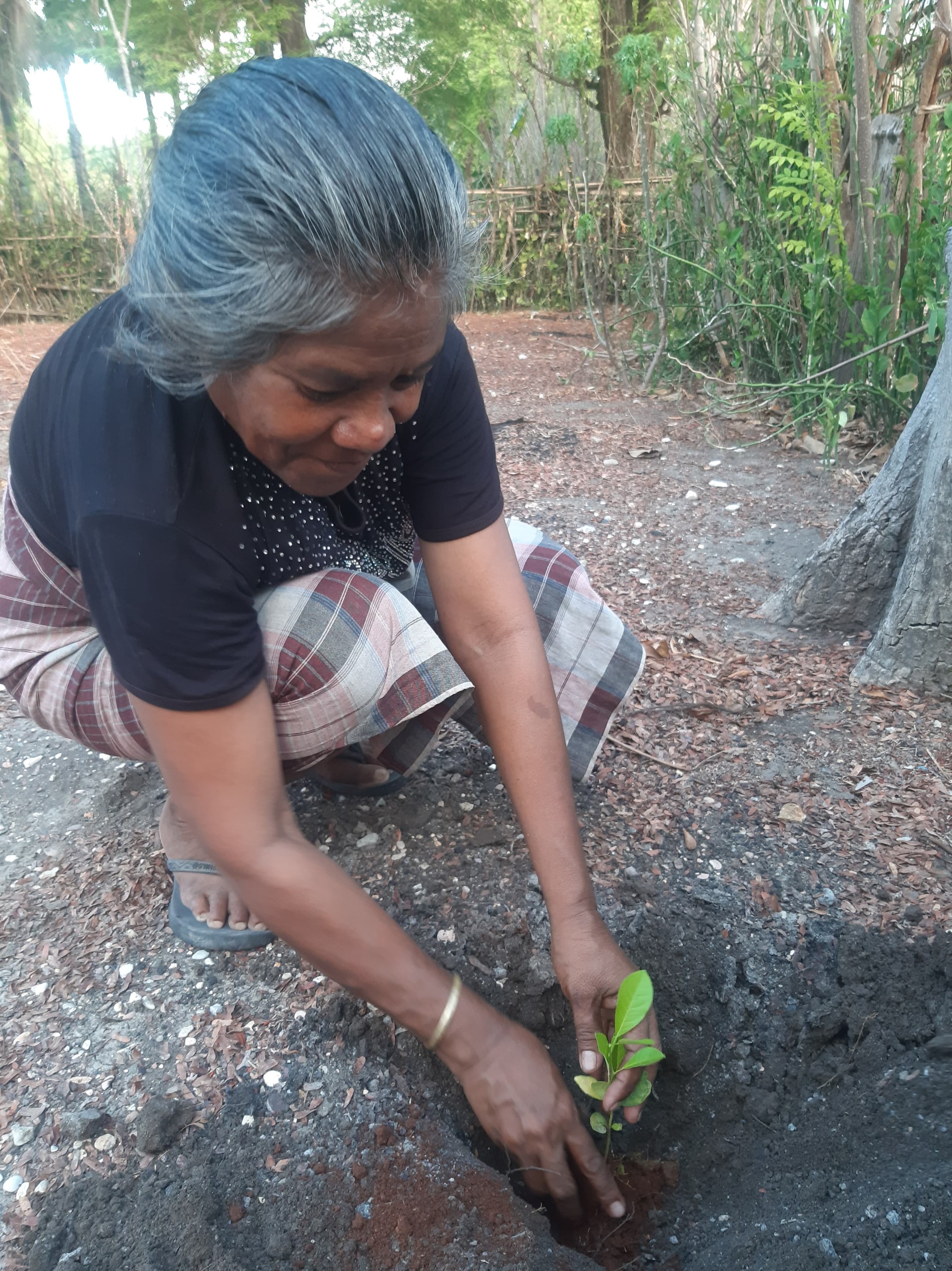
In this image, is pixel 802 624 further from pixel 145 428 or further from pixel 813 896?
pixel 145 428

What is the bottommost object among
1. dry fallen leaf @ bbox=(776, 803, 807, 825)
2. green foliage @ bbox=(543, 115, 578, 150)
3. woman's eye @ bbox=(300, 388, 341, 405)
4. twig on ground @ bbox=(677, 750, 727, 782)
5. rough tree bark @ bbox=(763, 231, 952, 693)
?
dry fallen leaf @ bbox=(776, 803, 807, 825)

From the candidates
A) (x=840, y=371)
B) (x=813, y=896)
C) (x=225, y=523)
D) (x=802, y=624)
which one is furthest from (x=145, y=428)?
(x=840, y=371)

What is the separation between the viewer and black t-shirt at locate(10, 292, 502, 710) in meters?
1.22

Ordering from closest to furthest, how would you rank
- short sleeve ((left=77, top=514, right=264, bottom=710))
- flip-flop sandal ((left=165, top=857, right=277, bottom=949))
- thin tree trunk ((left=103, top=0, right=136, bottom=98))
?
short sleeve ((left=77, top=514, right=264, bottom=710)) < flip-flop sandal ((left=165, top=857, right=277, bottom=949)) < thin tree trunk ((left=103, top=0, right=136, bottom=98))

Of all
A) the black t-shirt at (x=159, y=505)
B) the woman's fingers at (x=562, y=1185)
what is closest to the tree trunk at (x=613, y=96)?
the black t-shirt at (x=159, y=505)

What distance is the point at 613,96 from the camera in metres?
8.53

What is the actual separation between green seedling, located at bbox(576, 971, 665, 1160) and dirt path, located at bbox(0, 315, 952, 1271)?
0.20m

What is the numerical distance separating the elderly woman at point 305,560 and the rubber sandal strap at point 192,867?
1 centimetres

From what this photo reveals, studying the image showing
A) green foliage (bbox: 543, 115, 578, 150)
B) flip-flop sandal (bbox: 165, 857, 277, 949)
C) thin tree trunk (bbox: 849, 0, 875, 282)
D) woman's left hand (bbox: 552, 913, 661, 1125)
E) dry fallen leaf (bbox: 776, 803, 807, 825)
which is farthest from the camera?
green foliage (bbox: 543, 115, 578, 150)

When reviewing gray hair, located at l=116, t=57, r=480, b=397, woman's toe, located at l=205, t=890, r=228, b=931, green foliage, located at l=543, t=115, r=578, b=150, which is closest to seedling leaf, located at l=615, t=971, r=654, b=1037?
woman's toe, located at l=205, t=890, r=228, b=931

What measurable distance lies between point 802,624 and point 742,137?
2923 millimetres

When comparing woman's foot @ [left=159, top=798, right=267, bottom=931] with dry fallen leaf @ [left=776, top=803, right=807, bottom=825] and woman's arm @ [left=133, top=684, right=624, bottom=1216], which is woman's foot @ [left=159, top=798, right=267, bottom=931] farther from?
dry fallen leaf @ [left=776, top=803, right=807, bottom=825]

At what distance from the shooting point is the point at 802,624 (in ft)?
8.65

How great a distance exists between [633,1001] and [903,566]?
4.67 feet
